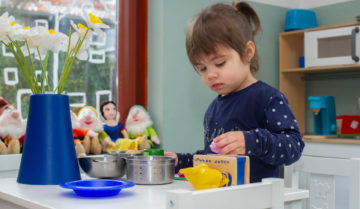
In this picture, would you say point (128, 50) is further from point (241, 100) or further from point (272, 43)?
point (241, 100)

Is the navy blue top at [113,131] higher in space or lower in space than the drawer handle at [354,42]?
lower

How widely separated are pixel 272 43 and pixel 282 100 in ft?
5.82

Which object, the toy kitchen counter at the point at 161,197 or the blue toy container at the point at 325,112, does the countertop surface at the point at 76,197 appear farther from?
the blue toy container at the point at 325,112

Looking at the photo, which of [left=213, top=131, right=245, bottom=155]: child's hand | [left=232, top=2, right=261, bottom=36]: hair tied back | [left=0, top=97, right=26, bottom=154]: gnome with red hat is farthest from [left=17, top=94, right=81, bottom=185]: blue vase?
[left=0, top=97, right=26, bottom=154]: gnome with red hat

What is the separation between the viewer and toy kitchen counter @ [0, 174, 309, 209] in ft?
2.04

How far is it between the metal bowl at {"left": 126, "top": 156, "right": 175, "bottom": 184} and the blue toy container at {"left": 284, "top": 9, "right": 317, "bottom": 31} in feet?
6.24

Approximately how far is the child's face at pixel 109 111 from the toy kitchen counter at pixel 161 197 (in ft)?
3.39

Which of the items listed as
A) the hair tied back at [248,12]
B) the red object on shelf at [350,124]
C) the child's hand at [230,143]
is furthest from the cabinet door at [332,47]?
the child's hand at [230,143]

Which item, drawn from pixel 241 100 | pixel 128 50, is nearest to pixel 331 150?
pixel 128 50

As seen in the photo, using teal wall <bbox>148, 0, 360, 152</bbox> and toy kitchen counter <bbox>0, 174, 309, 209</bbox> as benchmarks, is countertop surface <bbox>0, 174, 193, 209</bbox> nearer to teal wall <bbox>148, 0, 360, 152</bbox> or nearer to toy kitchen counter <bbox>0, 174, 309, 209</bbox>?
toy kitchen counter <bbox>0, 174, 309, 209</bbox>

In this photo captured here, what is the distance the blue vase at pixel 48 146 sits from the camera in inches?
40.9

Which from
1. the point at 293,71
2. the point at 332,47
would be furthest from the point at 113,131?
the point at 332,47

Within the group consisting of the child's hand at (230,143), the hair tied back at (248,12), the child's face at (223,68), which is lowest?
the child's hand at (230,143)

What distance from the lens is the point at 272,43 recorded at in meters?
2.77
